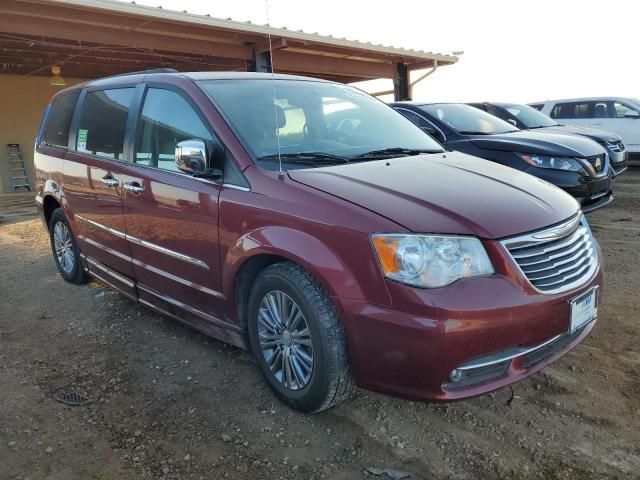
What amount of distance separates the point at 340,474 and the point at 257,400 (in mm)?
770

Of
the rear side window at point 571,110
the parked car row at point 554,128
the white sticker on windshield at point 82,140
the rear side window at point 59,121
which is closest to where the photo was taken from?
the white sticker on windshield at point 82,140

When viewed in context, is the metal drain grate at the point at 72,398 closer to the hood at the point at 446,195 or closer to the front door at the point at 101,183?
the front door at the point at 101,183

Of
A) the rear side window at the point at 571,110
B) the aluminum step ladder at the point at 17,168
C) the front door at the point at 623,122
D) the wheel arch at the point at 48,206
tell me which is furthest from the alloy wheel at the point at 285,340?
the aluminum step ladder at the point at 17,168

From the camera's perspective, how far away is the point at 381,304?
2291 mm

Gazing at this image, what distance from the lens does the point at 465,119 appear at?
7145 mm

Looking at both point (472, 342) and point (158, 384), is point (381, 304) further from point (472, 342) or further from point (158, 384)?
point (158, 384)

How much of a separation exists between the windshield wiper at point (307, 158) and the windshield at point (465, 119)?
4.14 metres

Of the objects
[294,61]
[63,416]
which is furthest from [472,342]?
[294,61]

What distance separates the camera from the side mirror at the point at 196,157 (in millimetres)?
2900

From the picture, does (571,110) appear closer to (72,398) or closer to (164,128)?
(164,128)

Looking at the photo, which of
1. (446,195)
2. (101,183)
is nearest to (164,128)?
(101,183)

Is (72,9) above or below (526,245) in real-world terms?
above

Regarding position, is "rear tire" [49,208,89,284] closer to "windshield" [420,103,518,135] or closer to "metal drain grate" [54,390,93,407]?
"metal drain grate" [54,390,93,407]

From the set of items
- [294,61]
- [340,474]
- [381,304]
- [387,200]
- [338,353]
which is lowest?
[340,474]
